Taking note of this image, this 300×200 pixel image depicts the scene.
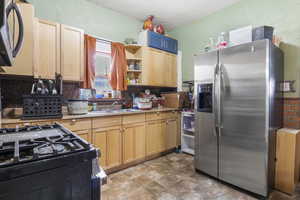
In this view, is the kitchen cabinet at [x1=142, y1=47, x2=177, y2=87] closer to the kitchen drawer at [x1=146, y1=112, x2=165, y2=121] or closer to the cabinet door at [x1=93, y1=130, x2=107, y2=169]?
the kitchen drawer at [x1=146, y1=112, x2=165, y2=121]

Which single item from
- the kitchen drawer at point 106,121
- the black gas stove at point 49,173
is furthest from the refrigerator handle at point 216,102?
the black gas stove at point 49,173

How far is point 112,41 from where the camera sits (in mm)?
3109

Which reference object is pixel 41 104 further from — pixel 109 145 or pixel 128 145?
pixel 128 145

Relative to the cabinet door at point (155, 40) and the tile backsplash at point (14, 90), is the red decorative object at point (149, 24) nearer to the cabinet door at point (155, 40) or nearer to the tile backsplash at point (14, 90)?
the cabinet door at point (155, 40)

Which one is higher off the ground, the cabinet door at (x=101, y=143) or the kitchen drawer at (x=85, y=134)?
the kitchen drawer at (x=85, y=134)

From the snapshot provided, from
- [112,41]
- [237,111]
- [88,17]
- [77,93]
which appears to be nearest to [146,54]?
[112,41]

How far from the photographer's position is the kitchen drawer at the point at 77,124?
203 centimetres

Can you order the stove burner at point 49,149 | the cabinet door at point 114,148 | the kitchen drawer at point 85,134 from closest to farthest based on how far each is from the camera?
the stove burner at point 49,149 < the kitchen drawer at point 85,134 < the cabinet door at point 114,148

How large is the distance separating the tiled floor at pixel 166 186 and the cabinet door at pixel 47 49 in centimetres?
172

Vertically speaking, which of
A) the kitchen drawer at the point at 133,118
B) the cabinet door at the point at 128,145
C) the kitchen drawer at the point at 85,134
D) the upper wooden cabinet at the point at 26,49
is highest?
the upper wooden cabinet at the point at 26,49

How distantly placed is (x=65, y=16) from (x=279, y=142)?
3560 mm

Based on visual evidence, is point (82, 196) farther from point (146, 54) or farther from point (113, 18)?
point (113, 18)

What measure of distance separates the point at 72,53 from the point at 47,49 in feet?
1.02

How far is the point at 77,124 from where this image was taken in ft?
6.91
